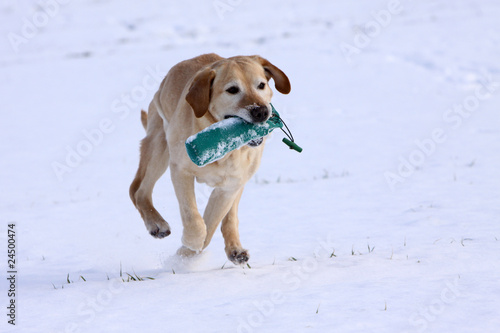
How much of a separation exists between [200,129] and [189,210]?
65 centimetres

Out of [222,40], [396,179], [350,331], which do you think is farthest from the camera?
[222,40]

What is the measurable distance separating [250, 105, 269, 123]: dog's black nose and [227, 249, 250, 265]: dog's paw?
1.25m

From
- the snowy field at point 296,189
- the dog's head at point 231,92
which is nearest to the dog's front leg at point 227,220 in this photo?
the snowy field at point 296,189

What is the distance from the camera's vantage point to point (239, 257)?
472 cm

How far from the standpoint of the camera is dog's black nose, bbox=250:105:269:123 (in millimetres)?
3947

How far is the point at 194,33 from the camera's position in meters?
22.8

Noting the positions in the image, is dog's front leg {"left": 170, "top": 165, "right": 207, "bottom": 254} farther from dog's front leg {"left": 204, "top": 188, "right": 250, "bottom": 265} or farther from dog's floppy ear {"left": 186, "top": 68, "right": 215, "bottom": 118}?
dog's floppy ear {"left": 186, "top": 68, "right": 215, "bottom": 118}

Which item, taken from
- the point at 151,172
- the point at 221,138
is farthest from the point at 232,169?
the point at 151,172

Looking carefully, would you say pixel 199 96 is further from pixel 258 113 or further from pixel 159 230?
pixel 159 230

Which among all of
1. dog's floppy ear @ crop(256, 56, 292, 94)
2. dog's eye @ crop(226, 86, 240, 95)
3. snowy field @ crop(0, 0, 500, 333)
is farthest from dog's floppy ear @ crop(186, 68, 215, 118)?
snowy field @ crop(0, 0, 500, 333)

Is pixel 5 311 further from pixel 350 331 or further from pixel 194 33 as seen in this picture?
pixel 194 33

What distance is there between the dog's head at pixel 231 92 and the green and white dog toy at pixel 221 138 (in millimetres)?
69

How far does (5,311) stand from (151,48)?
18132mm

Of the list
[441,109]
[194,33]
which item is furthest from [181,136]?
[194,33]
